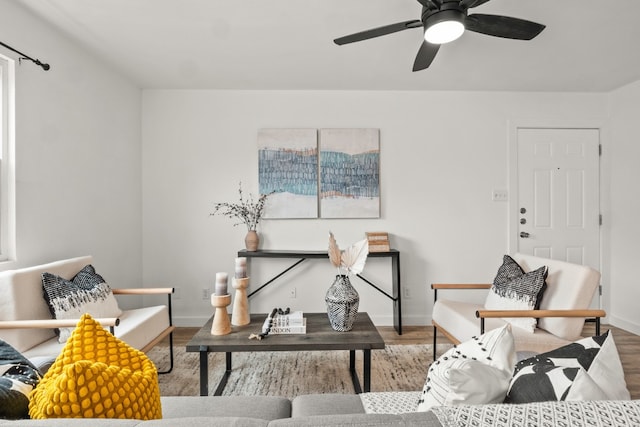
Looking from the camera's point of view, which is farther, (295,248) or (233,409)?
(295,248)

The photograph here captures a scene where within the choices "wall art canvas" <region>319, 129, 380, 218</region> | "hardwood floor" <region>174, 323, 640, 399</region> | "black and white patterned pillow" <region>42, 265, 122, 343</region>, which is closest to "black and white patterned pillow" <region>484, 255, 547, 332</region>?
"hardwood floor" <region>174, 323, 640, 399</region>

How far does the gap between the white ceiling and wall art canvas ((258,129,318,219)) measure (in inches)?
19.5

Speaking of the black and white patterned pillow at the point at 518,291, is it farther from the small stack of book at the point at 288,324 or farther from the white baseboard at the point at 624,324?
the white baseboard at the point at 624,324

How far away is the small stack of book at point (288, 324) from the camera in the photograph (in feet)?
6.87

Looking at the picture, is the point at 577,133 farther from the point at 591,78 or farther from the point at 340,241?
the point at 340,241

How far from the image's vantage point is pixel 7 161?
215 cm

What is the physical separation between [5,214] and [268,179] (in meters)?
2.04

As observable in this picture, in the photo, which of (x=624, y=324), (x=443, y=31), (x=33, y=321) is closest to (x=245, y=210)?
(x=33, y=321)

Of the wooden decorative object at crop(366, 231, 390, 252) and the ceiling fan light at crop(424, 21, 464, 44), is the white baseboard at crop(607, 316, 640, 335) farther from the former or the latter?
the ceiling fan light at crop(424, 21, 464, 44)

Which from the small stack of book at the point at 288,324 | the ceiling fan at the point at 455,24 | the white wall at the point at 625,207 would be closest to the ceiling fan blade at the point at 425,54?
the ceiling fan at the point at 455,24

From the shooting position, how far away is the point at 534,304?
2.26m

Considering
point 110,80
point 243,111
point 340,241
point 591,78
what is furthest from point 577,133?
point 110,80

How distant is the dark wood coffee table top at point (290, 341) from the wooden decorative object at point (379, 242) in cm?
135

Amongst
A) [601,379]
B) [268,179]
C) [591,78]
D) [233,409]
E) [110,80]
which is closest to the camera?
[601,379]
